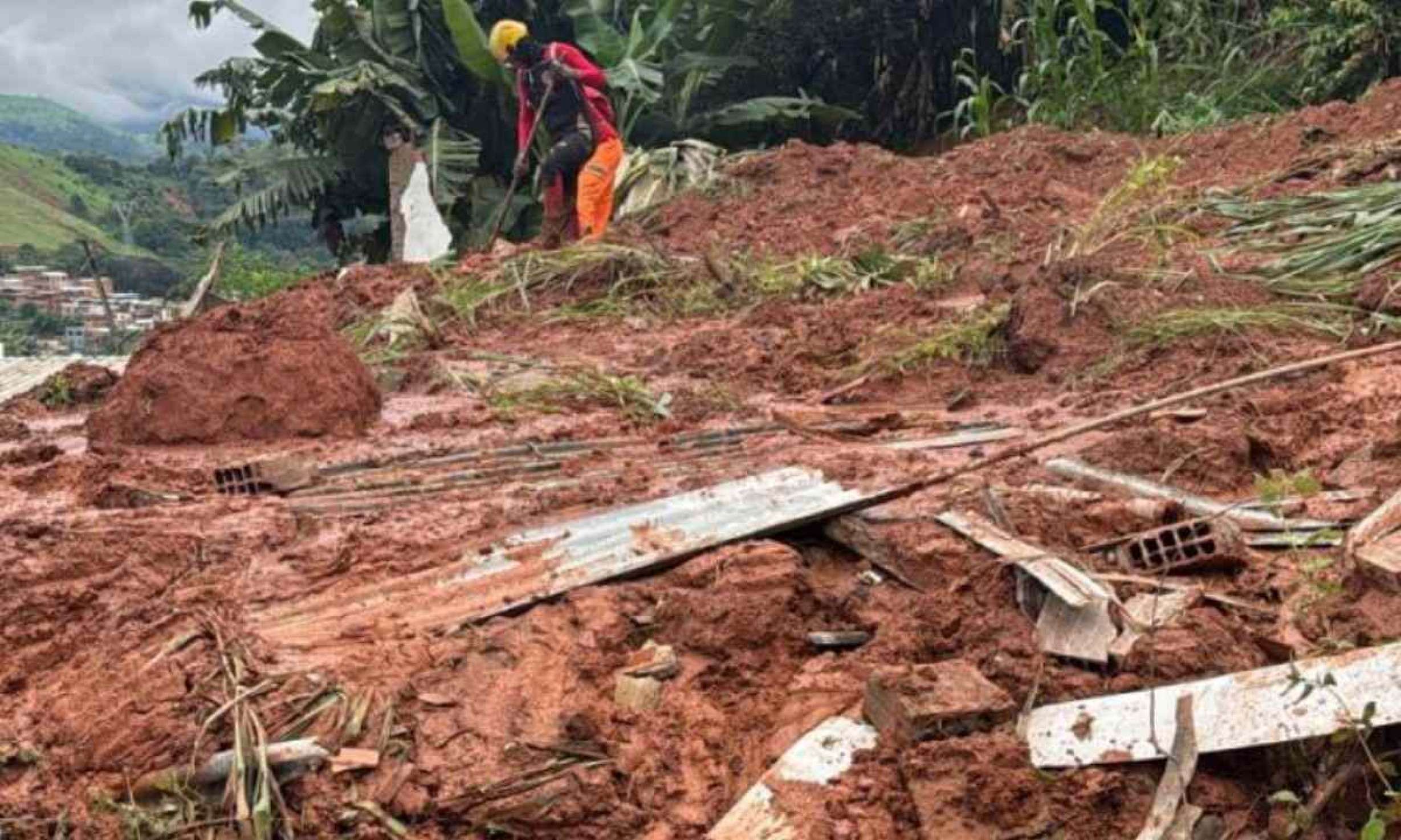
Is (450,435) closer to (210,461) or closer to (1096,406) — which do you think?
(210,461)

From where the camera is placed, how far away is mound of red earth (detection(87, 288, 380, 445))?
202 inches

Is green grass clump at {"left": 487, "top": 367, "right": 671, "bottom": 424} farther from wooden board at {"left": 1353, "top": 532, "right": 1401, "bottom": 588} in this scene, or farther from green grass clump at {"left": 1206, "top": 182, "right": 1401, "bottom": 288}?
wooden board at {"left": 1353, "top": 532, "right": 1401, "bottom": 588}

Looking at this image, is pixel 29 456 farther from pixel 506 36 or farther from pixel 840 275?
pixel 506 36

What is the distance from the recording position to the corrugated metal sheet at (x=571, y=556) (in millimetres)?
2908

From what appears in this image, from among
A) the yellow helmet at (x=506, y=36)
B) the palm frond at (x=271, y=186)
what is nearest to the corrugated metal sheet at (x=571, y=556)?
the yellow helmet at (x=506, y=36)

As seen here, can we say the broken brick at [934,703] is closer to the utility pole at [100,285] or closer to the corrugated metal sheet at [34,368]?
the corrugated metal sheet at [34,368]

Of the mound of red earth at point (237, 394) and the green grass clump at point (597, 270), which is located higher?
the mound of red earth at point (237, 394)

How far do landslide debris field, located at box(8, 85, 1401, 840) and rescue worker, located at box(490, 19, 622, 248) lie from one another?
13.3ft

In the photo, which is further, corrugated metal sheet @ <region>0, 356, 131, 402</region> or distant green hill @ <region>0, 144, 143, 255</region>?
distant green hill @ <region>0, 144, 143, 255</region>

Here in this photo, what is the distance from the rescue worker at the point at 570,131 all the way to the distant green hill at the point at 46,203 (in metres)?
30.0

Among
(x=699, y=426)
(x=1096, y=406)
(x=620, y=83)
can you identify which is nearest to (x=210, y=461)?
(x=699, y=426)

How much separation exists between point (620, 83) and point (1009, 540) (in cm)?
1028

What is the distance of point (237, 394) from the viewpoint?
203 inches

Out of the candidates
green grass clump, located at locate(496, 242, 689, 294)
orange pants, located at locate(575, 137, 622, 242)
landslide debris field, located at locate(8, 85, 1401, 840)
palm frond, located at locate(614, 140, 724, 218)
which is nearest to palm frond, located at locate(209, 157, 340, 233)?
palm frond, located at locate(614, 140, 724, 218)
